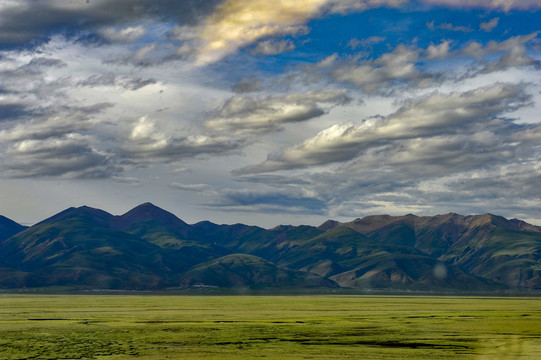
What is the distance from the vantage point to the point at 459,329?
11062cm

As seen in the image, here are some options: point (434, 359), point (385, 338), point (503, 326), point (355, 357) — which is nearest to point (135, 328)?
point (385, 338)

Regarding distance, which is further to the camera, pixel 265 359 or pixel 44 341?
pixel 44 341

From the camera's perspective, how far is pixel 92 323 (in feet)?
395

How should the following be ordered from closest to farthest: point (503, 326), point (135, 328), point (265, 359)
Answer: point (265, 359) < point (135, 328) < point (503, 326)

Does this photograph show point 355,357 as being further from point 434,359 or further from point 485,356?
point 485,356

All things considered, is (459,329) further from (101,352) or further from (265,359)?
(101,352)

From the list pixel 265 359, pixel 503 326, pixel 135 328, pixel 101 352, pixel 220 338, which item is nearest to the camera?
pixel 265 359

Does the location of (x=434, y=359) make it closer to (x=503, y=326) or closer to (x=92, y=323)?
(x=503, y=326)

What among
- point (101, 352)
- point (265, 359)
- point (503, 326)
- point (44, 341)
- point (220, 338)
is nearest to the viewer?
point (265, 359)

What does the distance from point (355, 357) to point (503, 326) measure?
5998 centimetres

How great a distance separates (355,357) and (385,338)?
78.8ft

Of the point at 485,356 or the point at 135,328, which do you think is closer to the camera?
the point at 485,356

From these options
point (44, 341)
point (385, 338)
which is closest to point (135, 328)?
point (44, 341)

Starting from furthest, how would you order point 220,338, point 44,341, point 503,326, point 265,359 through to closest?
point 503,326 → point 220,338 → point 44,341 → point 265,359
